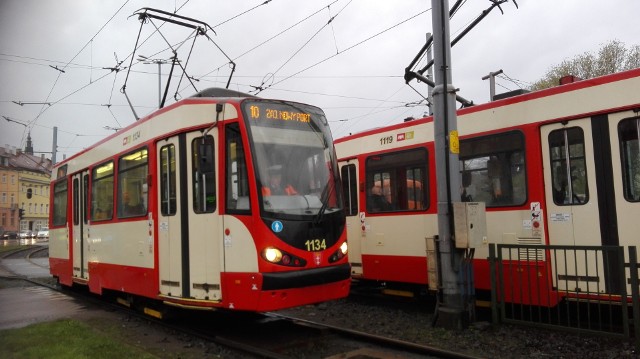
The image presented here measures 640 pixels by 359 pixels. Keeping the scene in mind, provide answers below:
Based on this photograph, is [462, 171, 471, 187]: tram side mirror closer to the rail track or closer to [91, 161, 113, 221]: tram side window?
the rail track

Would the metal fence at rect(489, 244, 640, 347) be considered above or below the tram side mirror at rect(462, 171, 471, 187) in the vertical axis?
below

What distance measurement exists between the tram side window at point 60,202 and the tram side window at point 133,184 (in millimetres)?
4208

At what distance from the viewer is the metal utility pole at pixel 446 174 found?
770 centimetres

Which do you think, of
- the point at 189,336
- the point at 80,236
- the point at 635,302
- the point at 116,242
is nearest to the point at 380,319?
the point at 189,336

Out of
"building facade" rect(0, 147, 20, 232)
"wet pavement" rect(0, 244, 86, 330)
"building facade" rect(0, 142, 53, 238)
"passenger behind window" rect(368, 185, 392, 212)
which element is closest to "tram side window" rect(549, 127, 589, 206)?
"passenger behind window" rect(368, 185, 392, 212)

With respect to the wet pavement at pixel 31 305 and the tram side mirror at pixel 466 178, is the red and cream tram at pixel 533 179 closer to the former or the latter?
the tram side mirror at pixel 466 178

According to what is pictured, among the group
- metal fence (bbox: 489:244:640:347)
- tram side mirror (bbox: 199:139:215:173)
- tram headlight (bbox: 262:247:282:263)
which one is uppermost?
tram side mirror (bbox: 199:139:215:173)

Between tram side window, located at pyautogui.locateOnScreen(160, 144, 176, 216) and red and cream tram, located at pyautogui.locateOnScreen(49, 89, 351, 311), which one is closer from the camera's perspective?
red and cream tram, located at pyautogui.locateOnScreen(49, 89, 351, 311)

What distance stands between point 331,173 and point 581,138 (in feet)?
11.6

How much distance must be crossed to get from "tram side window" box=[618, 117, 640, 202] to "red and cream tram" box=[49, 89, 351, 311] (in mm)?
3809

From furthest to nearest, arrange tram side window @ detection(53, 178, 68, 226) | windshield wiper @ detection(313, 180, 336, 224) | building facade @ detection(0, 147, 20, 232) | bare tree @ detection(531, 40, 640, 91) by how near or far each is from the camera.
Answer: building facade @ detection(0, 147, 20, 232) → bare tree @ detection(531, 40, 640, 91) → tram side window @ detection(53, 178, 68, 226) → windshield wiper @ detection(313, 180, 336, 224)

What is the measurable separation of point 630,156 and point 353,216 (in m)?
5.35

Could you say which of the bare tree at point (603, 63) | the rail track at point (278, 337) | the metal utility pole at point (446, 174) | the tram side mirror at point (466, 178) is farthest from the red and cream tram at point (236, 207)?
the bare tree at point (603, 63)

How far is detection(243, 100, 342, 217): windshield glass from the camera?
6898 mm
